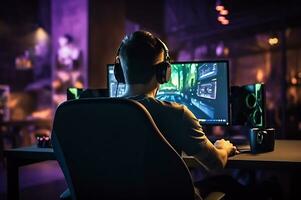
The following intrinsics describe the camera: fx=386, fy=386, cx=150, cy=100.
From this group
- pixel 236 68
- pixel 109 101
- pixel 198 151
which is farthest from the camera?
pixel 236 68

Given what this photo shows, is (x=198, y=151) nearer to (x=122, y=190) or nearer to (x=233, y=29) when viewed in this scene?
(x=122, y=190)

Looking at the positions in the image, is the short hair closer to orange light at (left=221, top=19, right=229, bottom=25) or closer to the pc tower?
the pc tower

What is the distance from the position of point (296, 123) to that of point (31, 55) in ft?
22.2

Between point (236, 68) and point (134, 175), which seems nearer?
point (134, 175)

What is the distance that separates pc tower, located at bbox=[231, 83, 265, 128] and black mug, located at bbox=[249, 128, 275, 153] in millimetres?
410

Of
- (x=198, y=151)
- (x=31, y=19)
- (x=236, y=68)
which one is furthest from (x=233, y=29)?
(x=198, y=151)

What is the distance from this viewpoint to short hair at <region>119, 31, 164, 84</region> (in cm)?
137

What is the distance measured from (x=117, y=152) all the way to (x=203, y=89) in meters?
1.18

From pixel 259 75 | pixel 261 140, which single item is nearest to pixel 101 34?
pixel 261 140

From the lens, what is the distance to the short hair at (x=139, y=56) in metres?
1.37

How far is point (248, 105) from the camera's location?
231 centimetres

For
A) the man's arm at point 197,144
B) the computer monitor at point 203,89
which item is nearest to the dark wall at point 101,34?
the computer monitor at point 203,89

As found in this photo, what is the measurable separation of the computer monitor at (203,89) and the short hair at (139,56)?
0.92 metres

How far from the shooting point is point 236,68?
11.0 m
